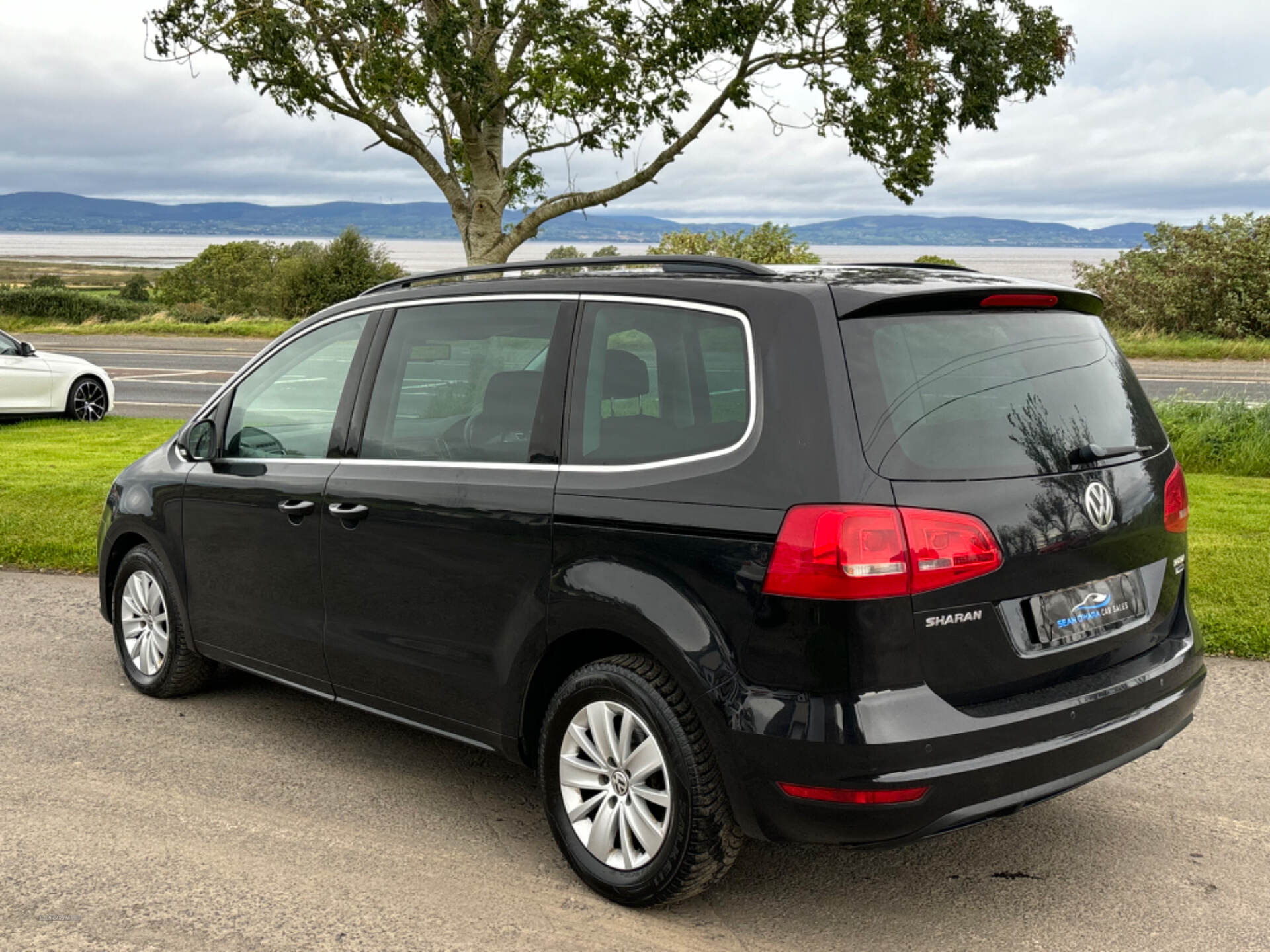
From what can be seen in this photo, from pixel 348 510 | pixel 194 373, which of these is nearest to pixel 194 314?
pixel 194 373

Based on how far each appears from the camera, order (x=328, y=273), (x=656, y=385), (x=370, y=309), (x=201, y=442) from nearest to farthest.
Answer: (x=656, y=385) → (x=370, y=309) → (x=201, y=442) → (x=328, y=273)

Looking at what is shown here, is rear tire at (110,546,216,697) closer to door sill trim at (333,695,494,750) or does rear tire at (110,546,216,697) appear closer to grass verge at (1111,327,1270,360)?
door sill trim at (333,695,494,750)

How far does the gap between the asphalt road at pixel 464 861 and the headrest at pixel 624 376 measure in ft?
4.92

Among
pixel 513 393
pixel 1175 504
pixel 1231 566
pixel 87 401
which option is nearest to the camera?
pixel 1175 504

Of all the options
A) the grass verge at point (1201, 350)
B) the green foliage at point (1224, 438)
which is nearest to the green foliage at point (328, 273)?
the grass verge at point (1201, 350)

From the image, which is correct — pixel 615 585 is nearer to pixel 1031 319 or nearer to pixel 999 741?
pixel 999 741

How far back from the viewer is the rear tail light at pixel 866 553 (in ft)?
10.4

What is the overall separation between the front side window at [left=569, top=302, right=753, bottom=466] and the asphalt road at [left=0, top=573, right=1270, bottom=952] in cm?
134

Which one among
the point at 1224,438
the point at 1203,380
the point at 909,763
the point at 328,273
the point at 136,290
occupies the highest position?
the point at 136,290

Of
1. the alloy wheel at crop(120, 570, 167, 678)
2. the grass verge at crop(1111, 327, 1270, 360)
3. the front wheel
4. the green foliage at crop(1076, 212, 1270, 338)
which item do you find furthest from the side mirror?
the green foliage at crop(1076, 212, 1270, 338)

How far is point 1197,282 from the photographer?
96.7 feet

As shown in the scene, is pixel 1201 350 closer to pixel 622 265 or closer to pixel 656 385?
pixel 622 265

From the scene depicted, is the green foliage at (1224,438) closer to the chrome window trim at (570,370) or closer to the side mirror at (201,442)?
the chrome window trim at (570,370)

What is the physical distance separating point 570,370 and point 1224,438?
9750 mm
